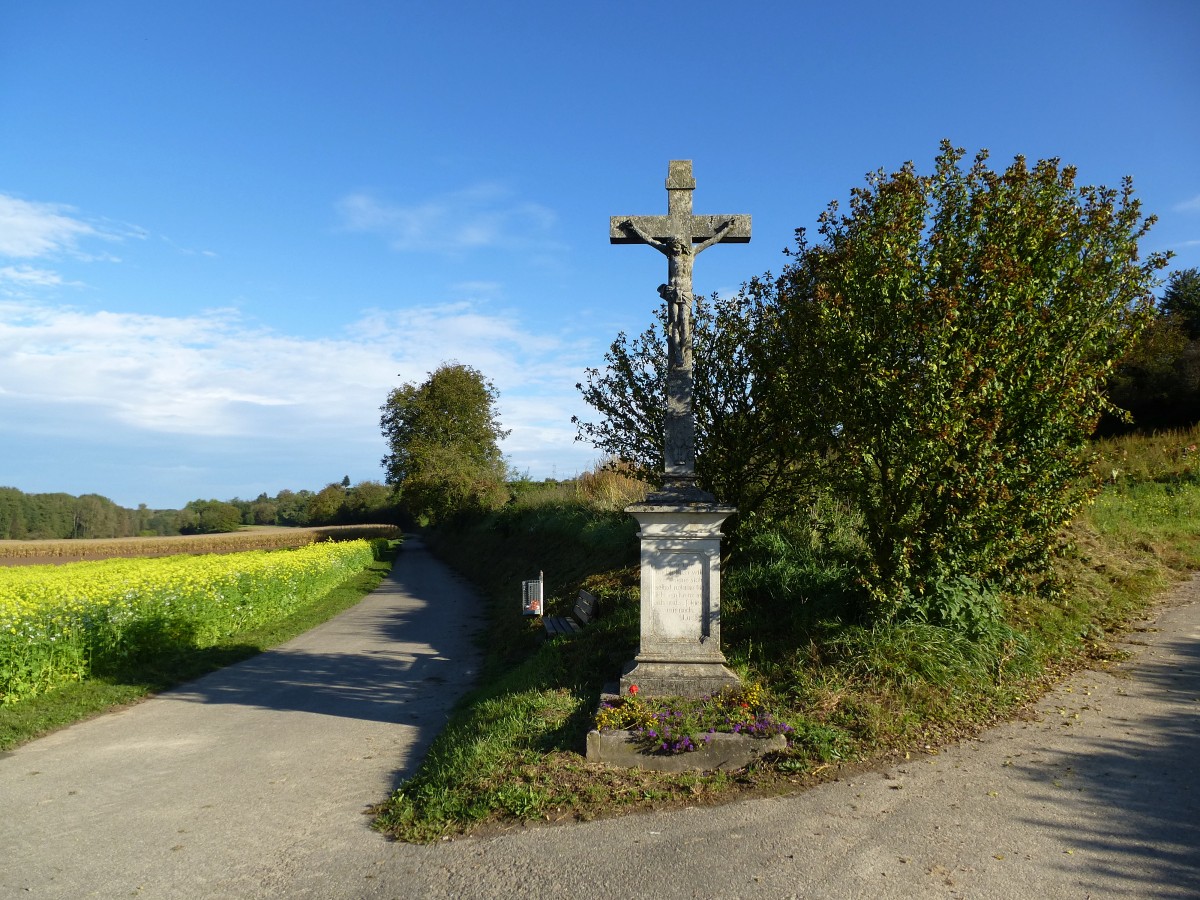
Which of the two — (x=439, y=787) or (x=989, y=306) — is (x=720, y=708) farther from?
(x=989, y=306)

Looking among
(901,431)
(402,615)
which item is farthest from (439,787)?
(402,615)

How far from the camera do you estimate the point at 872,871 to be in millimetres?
3916

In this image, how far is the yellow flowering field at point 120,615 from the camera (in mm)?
8938

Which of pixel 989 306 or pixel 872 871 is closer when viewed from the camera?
pixel 872 871

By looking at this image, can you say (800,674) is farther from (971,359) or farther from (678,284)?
(678,284)

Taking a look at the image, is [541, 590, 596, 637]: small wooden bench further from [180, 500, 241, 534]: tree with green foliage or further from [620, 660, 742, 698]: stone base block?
[180, 500, 241, 534]: tree with green foliage

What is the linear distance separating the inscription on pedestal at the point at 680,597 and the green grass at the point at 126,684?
6350 mm

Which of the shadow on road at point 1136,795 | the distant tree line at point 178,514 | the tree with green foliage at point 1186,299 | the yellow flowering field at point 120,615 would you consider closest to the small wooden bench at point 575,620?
the shadow on road at point 1136,795

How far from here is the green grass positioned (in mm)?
7746

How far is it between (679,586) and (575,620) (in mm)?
4644

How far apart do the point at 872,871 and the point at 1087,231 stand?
595 centimetres


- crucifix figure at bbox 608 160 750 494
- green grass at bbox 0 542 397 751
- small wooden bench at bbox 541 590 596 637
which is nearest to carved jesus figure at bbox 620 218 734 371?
crucifix figure at bbox 608 160 750 494

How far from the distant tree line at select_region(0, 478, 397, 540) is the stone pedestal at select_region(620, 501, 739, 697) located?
53.0 metres

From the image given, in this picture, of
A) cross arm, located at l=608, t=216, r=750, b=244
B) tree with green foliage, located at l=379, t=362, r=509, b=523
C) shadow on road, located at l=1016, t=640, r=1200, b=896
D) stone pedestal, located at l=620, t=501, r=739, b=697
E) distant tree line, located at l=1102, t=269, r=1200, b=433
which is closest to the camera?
shadow on road, located at l=1016, t=640, r=1200, b=896
